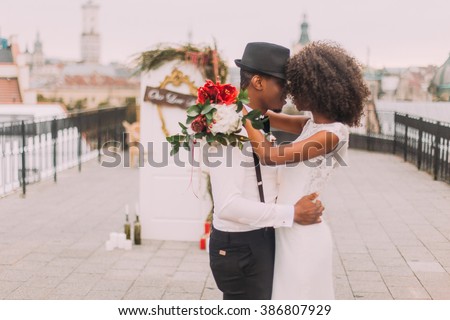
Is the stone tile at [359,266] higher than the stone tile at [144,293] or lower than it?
higher

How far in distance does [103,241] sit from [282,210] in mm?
4076

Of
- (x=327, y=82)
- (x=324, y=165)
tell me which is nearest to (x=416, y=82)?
(x=324, y=165)

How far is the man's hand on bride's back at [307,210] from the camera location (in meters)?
2.29

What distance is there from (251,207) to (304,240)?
268 mm

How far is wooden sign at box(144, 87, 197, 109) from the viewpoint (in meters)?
5.79

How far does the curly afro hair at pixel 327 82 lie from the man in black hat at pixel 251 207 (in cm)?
8

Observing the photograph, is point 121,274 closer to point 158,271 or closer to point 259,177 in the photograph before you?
point 158,271

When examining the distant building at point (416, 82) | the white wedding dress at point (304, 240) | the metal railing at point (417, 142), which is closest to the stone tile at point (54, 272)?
the white wedding dress at point (304, 240)

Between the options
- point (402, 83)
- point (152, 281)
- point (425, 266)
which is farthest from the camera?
point (402, 83)

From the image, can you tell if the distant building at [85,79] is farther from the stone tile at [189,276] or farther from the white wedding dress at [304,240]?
the white wedding dress at [304,240]

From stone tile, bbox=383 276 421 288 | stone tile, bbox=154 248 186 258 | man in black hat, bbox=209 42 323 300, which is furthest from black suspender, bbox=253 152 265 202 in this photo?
stone tile, bbox=154 248 186 258

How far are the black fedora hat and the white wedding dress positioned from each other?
257 mm

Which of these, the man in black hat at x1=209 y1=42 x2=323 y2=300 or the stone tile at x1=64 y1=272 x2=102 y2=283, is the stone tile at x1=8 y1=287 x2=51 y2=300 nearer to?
the stone tile at x1=64 y1=272 x2=102 y2=283

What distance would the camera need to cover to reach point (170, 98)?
5.81m
